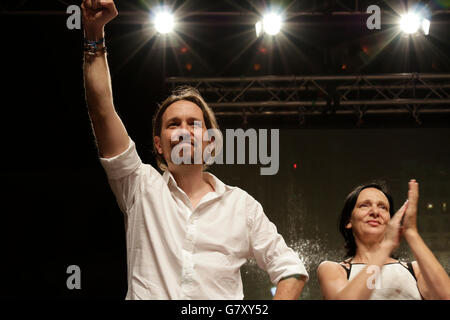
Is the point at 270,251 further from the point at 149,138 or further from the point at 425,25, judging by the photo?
the point at 425,25

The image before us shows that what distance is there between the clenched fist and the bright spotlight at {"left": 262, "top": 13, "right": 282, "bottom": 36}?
337cm

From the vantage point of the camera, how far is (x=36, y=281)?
5.16m

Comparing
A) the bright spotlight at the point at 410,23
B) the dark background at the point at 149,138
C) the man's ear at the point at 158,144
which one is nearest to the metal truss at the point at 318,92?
the dark background at the point at 149,138

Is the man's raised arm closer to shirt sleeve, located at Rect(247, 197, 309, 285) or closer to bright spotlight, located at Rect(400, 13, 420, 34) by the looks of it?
shirt sleeve, located at Rect(247, 197, 309, 285)

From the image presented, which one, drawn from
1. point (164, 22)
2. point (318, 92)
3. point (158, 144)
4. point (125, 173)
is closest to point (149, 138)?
point (164, 22)

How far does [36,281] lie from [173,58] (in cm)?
282

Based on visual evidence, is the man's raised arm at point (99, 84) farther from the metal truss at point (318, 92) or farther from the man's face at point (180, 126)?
the metal truss at point (318, 92)

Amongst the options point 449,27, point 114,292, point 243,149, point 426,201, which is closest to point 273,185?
point 243,149

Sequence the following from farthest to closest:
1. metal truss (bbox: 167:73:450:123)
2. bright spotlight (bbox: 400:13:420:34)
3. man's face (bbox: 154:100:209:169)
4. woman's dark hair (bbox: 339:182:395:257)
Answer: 1. metal truss (bbox: 167:73:450:123)
2. bright spotlight (bbox: 400:13:420:34)
3. woman's dark hair (bbox: 339:182:395:257)
4. man's face (bbox: 154:100:209:169)

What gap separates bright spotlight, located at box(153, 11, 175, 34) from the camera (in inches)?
173

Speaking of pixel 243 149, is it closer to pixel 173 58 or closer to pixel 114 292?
pixel 173 58

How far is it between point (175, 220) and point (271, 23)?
137 inches

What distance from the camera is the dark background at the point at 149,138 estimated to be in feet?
14.9

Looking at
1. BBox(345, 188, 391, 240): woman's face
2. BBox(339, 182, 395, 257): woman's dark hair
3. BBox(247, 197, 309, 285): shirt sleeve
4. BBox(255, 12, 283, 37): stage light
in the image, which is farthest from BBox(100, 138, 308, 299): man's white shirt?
BBox(255, 12, 283, 37): stage light
